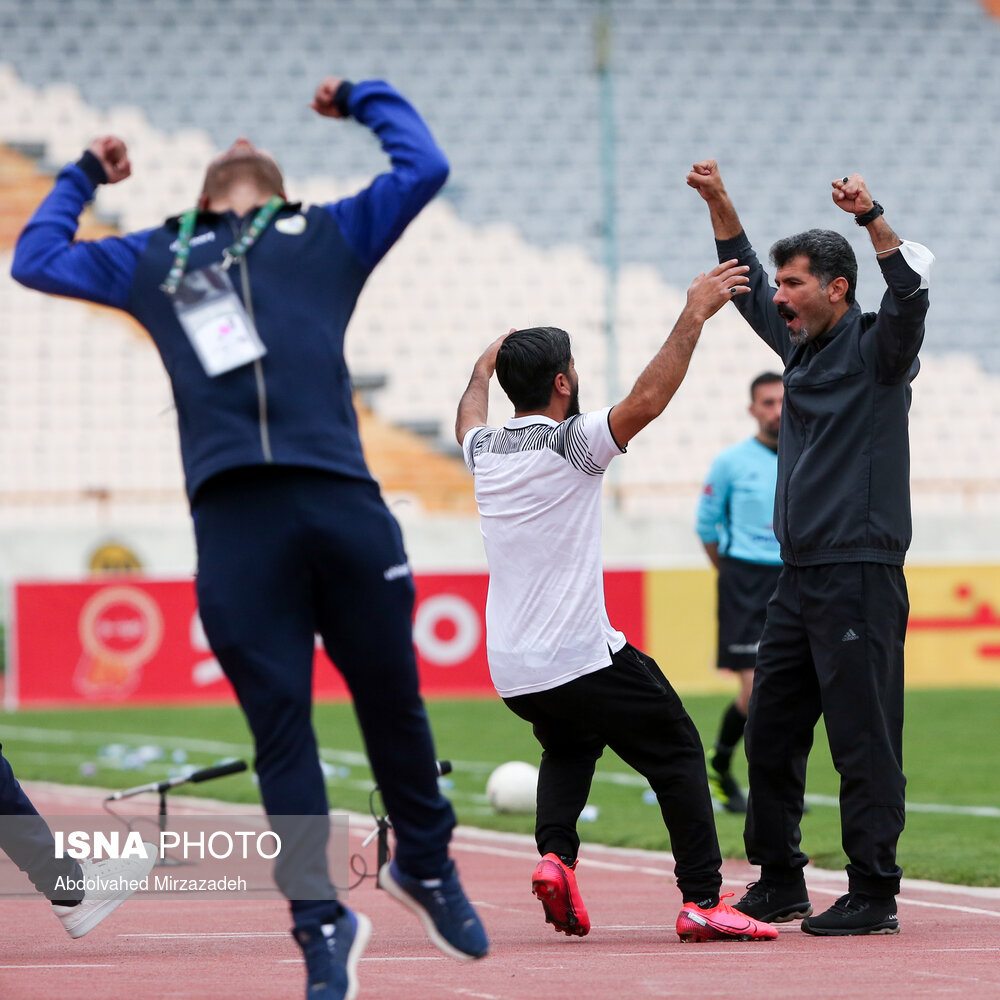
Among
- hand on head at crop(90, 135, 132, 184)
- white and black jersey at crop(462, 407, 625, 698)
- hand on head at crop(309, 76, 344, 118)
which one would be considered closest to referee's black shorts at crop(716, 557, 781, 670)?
white and black jersey at crop(462, 407, 625, 698)

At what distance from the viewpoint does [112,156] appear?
3.87 meters

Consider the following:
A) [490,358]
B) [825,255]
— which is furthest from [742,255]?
[490,358]

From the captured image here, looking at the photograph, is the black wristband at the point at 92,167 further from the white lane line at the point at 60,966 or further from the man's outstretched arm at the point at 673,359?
the white lane line at the point at 60,966

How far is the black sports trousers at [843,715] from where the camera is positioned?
502 centimetres

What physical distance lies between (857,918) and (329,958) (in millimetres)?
2094

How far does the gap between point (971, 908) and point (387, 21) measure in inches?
865

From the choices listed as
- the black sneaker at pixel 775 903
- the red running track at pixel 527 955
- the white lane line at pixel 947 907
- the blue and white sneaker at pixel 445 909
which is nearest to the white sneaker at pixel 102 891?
the red running track at pixel 527 955

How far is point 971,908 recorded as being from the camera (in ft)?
18.3

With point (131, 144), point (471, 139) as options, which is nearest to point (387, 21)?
point (471, 139)

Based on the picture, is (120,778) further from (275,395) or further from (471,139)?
(471,139)

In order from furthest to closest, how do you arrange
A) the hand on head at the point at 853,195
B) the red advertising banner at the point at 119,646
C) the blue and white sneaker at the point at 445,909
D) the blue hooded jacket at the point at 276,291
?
the red advertising banner at the point at 119,646
the hand on head at the point at 853,195
the blue and white sneaker at the point at 445,909
the blue hooded jacket at the point at 276,291

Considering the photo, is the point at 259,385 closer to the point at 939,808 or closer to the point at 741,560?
the point at 741,560

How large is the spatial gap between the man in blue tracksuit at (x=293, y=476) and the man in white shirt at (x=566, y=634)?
113 cm

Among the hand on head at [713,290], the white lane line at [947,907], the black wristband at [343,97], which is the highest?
the black wristband at [343,97]
